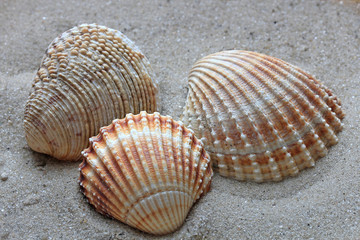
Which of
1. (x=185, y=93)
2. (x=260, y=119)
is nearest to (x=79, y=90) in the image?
(x=185, y=93)

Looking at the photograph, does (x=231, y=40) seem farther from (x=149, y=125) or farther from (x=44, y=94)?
(x=44, y=94)

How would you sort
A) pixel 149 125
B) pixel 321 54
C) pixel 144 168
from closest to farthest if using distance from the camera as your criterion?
pixel 144 168 → pixel 149 125 → pixel 321 54

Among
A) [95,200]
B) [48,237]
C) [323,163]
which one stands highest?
[323,163]

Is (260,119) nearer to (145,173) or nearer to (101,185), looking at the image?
(145,173)

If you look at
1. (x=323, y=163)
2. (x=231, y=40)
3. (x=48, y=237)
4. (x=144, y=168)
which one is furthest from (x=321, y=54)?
(x=48, y=237)

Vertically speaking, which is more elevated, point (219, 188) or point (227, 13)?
point (227, 13)

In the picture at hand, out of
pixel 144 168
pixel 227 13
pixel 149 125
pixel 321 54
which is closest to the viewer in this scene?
pixel 144 168
